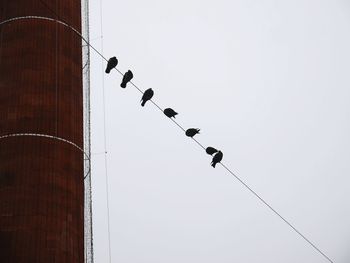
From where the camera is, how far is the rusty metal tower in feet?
65.7

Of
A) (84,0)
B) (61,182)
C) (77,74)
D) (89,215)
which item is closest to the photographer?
(61,182)

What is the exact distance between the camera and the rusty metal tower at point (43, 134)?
2002cm

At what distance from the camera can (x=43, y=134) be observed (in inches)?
855

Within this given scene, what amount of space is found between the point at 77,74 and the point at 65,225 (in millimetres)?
6613

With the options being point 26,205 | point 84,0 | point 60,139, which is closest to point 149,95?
point 60,139

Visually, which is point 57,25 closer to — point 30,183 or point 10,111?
point 10,111

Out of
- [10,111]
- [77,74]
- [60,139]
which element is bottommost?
[60,139]

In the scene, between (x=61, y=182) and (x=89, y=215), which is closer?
(x=61, y=182)

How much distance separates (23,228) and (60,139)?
12.0 feet

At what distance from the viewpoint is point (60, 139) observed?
2197 centimetres

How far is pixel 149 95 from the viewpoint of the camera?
20.1 meters

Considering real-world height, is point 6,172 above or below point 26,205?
above

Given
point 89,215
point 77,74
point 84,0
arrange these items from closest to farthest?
point 89,215 < point 77,74 < point 84,0

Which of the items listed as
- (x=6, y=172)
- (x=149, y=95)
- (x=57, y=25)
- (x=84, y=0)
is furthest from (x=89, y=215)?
(x=84, y=0)
